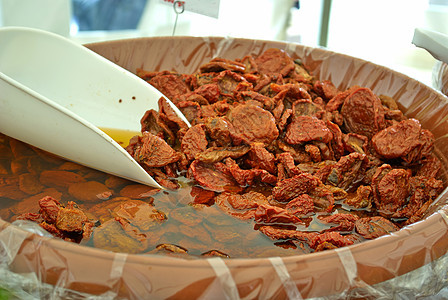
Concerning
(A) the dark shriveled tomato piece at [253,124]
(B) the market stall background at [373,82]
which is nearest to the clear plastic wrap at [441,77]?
(B) the market stall background at [373,82]

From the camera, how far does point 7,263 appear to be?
1.66 feet

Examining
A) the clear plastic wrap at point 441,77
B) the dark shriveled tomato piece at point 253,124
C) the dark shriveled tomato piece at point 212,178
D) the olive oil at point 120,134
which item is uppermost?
the clear plastic wrap at point 441,77

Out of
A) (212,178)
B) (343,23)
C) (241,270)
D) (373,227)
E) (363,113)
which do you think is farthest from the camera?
(343,23)

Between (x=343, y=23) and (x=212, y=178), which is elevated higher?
(x=343, y=23)

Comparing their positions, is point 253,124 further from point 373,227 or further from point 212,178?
point 373,227

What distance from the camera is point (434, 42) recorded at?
0.96 metres

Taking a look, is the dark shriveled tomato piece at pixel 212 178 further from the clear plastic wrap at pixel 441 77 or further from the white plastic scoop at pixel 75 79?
the clear plastic wrap at pixel 441 77

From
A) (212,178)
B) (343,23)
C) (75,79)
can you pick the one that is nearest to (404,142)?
(212,178)

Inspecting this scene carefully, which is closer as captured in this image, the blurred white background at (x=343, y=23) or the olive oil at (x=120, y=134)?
the olive oil at (x=120, y=134)

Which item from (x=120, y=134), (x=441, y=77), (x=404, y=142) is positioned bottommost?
(x=120, y=134)

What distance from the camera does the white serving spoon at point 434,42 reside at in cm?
94

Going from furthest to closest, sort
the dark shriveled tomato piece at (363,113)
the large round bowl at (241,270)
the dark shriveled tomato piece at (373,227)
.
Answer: the dark shriveled tomato piece at (363,113)
the dark shriveled tomato piece at (373,227)
the large round bowl at (241,270)

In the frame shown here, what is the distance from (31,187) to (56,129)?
0.41ft

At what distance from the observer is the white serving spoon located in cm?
94
